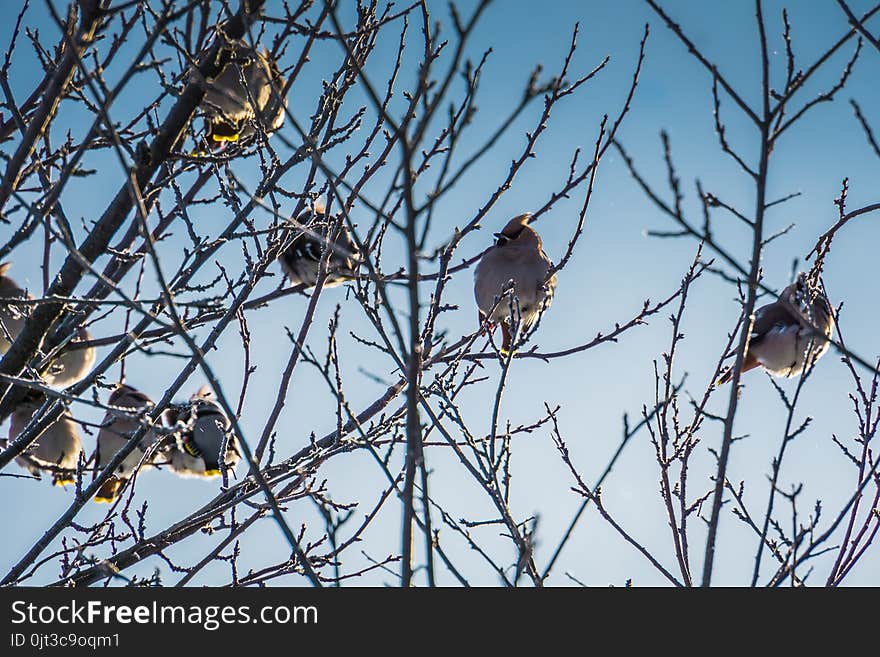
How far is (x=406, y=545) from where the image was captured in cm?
218

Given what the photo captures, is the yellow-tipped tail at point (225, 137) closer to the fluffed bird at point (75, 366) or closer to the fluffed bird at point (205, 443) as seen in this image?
the fluffed bird at point (75, 366)

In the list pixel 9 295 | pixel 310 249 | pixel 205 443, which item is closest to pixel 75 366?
pixel 205 443

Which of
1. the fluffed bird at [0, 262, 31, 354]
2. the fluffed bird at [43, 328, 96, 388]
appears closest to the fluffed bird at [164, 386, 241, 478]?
the fluffed bird at [43, 328, 96, 388]

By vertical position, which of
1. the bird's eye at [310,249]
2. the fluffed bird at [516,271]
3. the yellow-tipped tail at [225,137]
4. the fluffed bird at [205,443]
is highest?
the bird's eye at [310,249]

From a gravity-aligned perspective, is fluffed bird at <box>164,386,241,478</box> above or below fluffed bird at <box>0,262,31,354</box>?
below

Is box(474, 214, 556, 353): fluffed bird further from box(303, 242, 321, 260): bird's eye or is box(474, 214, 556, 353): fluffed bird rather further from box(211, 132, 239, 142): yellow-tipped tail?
box(211, 132, 239, 142): yellow-tipped tail

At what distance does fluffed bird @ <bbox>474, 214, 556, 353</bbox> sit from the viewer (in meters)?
5.59

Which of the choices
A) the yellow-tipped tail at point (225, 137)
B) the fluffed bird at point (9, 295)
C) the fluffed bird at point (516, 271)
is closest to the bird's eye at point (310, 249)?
the fluffed bird at point (516, 271)

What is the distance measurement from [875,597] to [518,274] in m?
3.17

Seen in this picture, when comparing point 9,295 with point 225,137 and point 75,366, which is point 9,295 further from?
point 225,137

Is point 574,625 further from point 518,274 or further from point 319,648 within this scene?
point 518,274

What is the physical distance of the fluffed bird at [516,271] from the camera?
5594 millimetres

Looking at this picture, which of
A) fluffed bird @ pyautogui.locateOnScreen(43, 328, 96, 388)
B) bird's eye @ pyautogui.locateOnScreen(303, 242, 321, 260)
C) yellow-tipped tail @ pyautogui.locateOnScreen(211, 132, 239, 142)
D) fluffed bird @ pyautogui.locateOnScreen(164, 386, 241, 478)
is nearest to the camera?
yellow-tipped tail @ pyautogui.locateOnScreen(211, 132, 239, 142)

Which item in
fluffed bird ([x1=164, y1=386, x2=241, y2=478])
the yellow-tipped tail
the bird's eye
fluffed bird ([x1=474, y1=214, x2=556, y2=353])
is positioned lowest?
fluffed bird ([x1=164, y1=386, x2=241, y2=478])
